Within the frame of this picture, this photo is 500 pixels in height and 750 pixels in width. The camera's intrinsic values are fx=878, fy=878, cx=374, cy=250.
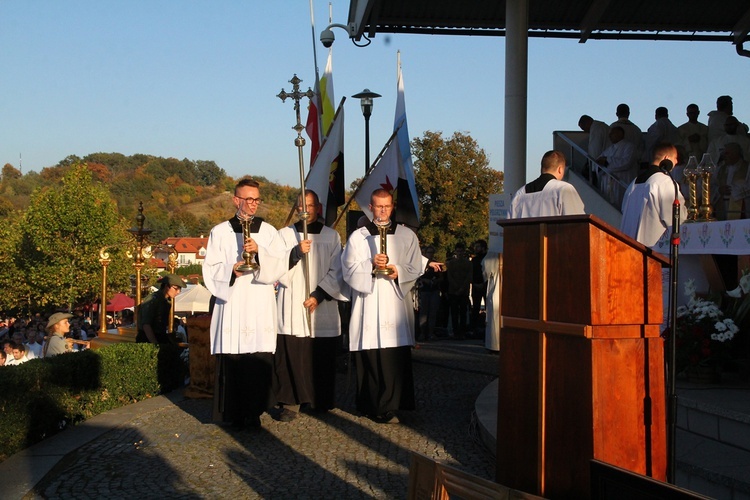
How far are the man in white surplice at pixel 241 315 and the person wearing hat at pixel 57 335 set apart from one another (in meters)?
3.92

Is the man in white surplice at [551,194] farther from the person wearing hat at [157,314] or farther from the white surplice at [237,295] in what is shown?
the person wearing hat at [157,314]

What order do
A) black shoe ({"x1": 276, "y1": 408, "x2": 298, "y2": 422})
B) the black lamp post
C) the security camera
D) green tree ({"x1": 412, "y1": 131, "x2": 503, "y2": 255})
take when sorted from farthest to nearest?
green tree ({"x1": 412, "y1": 131, "x2": 503, "y2": 255}) → the black lamp post → the security camera → black shoe ({"x1": 276, "y1": 408, "x2": 298, "y2": 422})

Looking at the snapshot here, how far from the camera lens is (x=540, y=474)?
3727 mm

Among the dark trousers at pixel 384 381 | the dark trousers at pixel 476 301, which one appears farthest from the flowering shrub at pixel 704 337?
the dark trousers at pixel 476 301

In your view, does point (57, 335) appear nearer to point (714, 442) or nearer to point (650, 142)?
point (714, 442)

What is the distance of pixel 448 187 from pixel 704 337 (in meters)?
34.6

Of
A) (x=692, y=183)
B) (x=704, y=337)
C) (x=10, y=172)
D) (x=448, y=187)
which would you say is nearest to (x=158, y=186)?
(x=10, y=172)

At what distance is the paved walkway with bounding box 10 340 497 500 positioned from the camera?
609 cm

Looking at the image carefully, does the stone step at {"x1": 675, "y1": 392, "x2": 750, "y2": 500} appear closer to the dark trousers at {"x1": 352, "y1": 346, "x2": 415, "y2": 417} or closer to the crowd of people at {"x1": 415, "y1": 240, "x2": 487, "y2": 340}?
the dark trousers at {"x1": 352, "y1": 346, "x2": 415, "y2": 417}

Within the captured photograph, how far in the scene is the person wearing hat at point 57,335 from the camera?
11312 mm

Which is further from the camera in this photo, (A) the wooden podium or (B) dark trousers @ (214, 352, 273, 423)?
(B) dark trousers @ (214, 352, 273, 423)

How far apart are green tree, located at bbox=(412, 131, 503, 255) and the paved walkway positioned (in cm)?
3212

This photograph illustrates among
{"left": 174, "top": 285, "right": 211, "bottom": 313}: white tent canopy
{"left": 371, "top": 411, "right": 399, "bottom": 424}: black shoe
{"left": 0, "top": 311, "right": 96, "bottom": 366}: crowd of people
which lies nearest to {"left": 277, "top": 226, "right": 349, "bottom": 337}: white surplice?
{"left": 371, "top": 411, "right": 399, "bottom": 424}: black shoe

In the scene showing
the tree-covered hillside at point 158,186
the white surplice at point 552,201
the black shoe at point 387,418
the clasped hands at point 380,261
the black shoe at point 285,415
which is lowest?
the black shoe at point 285,415
